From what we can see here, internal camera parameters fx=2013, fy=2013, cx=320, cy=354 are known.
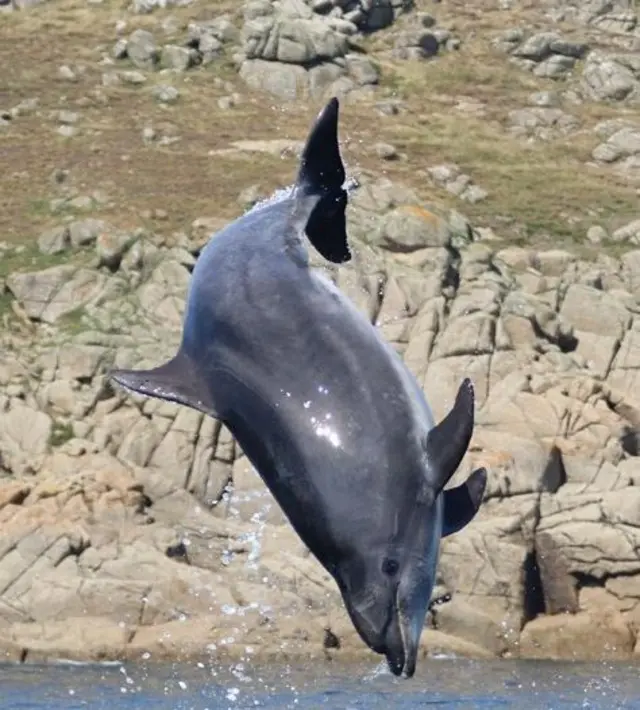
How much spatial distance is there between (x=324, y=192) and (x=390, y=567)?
2.75 m

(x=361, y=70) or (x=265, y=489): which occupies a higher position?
(x=265, y=489)

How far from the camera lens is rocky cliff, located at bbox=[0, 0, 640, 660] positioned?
31.1m

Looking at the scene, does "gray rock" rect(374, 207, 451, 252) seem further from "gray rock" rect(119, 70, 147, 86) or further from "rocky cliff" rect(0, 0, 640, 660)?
"gray rock" rect(119, 70, 147, 86)

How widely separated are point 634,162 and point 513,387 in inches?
786

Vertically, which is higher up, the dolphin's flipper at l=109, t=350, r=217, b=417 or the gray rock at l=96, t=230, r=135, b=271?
the dolphin's flipper at l=109, t=350, r=217, b=417

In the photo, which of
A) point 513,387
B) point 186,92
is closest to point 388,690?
point 513,387

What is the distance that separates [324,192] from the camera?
A: 32.8ft

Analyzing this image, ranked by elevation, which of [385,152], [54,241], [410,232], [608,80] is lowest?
[608,80]

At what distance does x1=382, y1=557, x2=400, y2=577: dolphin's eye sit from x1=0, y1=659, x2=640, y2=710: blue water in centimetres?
1608

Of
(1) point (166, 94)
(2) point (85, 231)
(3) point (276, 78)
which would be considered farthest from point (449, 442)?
(3) point (276, 78)

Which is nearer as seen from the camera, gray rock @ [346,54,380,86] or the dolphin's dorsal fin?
the dolphin's dorsal fin

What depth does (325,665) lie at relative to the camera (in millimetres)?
29641

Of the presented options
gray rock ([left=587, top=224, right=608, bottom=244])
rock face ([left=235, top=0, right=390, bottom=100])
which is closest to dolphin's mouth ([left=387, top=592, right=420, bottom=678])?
gray rock ([left=587, top=224, right=608, bottom=244])

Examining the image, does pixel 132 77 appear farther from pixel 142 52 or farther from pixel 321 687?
pixel 321 687
